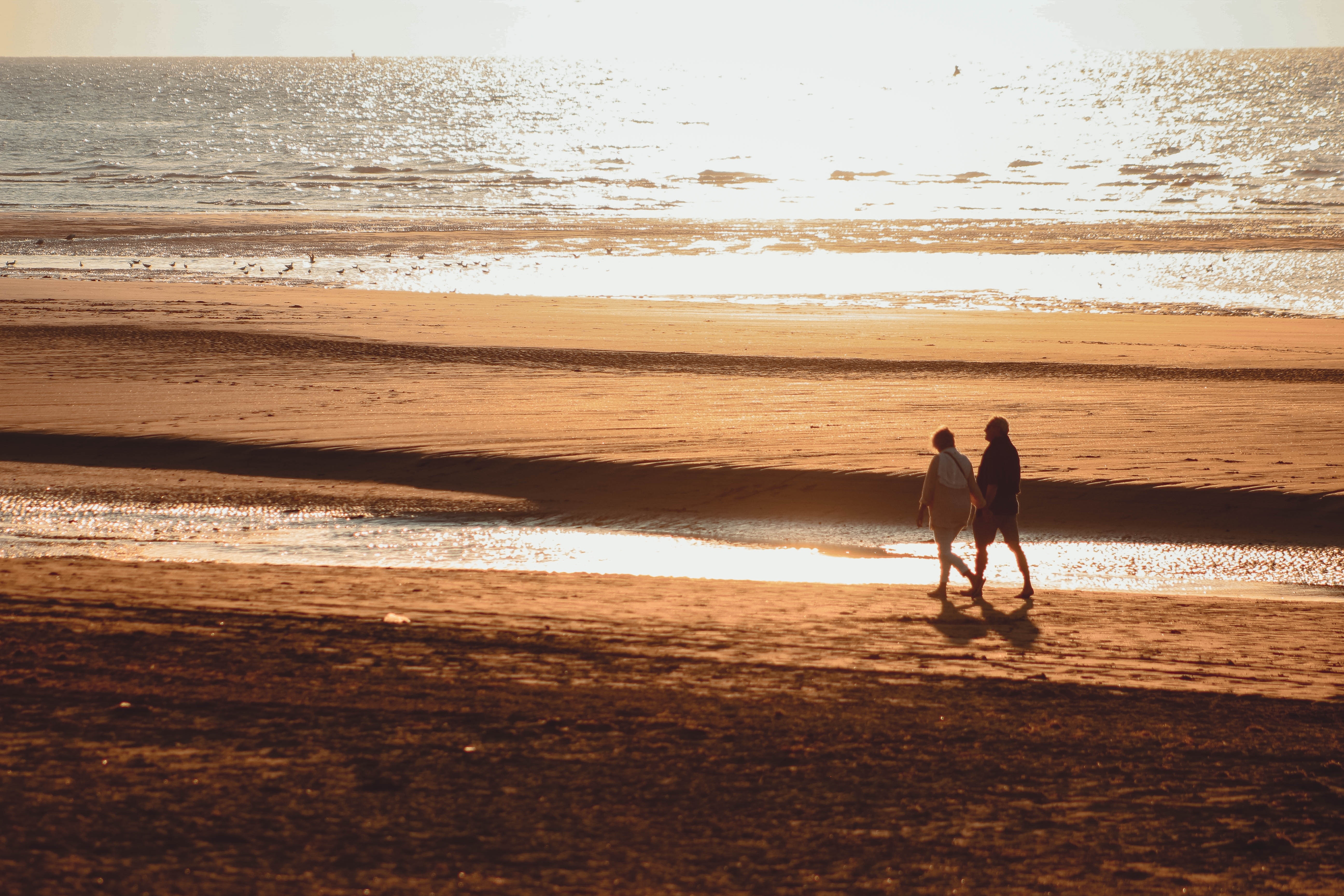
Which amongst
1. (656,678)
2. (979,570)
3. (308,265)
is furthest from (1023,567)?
(308,265)

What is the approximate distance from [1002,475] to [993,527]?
37 cm

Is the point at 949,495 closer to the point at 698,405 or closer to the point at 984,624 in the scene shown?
the point at 984,624

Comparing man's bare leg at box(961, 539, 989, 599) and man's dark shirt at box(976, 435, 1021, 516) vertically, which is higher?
man's dark shirt at box(976, 435, 1021, 516)

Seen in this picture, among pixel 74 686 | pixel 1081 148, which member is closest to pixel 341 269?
pixel 74 686

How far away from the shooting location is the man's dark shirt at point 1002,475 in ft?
25.5

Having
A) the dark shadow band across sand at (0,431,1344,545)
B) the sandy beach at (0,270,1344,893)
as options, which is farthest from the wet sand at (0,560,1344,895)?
the dark shadow band across sand at (0,431,1344,545)

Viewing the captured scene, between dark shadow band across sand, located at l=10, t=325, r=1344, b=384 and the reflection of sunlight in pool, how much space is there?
5984 millimetres

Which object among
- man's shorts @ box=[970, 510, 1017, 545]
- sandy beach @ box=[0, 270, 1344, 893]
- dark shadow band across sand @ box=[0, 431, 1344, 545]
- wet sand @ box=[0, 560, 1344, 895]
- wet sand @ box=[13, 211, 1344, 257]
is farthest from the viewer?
wet sand @ box=[13, 211, 1344, 257]

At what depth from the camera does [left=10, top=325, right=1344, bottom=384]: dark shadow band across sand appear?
15.9 m

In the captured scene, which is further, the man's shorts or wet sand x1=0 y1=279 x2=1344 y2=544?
wet sand x1=0 y1=279 x2=1344 y2=544

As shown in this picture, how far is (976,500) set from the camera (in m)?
7.68

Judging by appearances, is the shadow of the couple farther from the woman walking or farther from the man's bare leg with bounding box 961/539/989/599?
the woman walking

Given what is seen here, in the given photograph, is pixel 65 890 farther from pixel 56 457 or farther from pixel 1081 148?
pixel 1081 148

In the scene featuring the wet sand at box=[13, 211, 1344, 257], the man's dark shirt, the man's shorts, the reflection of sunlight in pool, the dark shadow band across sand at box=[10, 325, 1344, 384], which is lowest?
the reflection of sunlight in pool
